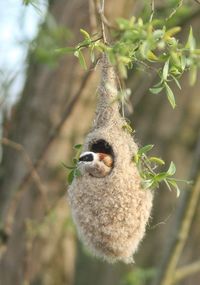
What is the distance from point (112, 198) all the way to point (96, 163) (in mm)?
112

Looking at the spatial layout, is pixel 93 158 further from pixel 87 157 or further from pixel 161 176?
pixel 161 176

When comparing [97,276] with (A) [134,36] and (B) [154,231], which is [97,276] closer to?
(B) [154,231]

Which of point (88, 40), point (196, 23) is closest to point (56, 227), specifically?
point (196, 23)

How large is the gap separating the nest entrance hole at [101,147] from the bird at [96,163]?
3 centimetres

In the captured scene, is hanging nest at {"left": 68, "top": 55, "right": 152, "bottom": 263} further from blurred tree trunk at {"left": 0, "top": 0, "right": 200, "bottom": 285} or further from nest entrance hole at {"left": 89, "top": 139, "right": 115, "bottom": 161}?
blurred tree trunk at {"left": 0, "top": 0, "right": 200, "bottom": 285}

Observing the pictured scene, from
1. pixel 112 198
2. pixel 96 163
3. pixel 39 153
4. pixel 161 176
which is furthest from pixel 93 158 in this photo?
pixel 39 153

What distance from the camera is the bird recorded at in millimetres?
2100

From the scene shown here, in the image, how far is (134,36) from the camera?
1.65 meters

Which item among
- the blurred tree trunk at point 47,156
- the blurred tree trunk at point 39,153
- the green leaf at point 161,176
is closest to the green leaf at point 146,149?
the green leaf at point 161,176

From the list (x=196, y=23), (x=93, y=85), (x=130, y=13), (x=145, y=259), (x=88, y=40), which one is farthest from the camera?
(x=145, y=259)

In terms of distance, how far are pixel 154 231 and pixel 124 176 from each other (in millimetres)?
3937

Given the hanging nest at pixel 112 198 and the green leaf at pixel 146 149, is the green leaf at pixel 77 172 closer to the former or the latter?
the hanging nest at pixel 112 198

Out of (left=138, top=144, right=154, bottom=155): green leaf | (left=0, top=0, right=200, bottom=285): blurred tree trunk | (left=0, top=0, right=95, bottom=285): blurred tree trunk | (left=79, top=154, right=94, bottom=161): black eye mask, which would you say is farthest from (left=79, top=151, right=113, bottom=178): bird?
(left=0, top=0, right=95, bottom=285): blurred tree trunk

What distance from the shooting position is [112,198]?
212 centimetres
